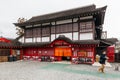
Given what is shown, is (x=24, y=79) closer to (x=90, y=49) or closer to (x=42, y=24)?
(x=90, y=49)

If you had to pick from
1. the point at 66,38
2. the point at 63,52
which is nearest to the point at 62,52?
the point at 63,52

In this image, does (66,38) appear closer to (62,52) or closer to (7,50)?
(62,52)

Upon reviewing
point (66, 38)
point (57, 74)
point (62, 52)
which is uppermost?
point (66, 38)

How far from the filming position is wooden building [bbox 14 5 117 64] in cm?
1627

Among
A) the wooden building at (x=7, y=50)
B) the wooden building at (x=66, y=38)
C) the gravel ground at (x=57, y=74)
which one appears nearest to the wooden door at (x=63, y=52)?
the wooden building at (x=66, y=38)

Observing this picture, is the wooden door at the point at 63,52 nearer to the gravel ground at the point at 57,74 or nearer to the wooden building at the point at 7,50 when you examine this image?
the gravel ground at the point at 57,74

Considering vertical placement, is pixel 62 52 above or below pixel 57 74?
above

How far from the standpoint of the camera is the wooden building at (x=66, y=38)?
53.4ft

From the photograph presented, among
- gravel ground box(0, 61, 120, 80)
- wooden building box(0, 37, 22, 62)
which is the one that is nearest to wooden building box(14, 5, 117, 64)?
wooden building box(0, 37, 22, 62)

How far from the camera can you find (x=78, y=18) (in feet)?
57.1

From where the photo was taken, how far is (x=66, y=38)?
17328mm

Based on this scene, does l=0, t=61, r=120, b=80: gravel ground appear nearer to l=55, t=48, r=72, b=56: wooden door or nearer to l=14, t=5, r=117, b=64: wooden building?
l=14, t=5, r=117, b=64: wooden building

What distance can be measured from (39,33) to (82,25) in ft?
25.8

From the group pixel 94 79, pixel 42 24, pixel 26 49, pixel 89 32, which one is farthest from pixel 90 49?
pixel 26 49
